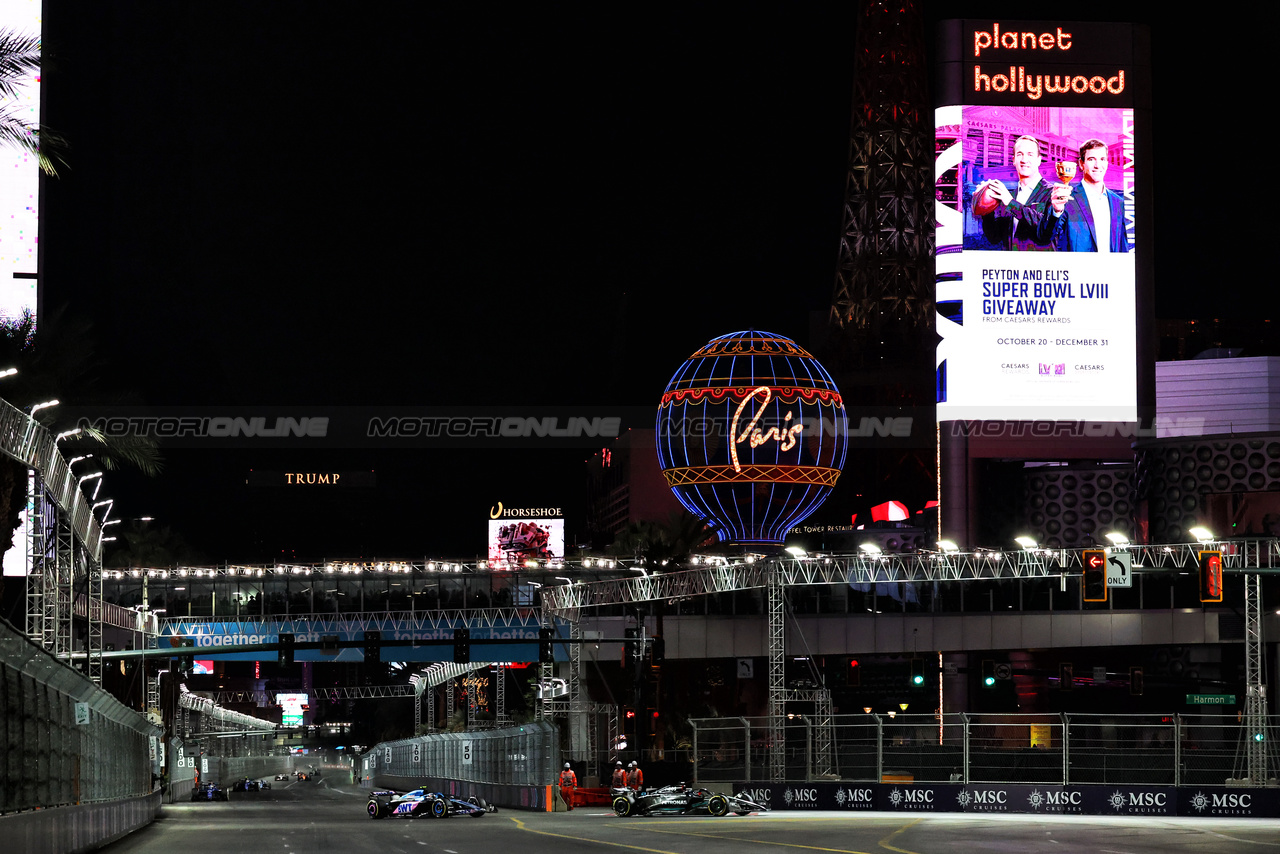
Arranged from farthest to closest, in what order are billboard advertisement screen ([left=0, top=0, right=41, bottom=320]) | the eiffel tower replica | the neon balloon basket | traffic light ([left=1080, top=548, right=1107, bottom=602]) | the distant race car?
the eiffel tower replica, the neon balloon basket, billboard advertisement screen ([left=0, top=0, right=41, bottom=320]), the distant race car, traffic light ([left=1080, top=548, right=1107, bottom=602])

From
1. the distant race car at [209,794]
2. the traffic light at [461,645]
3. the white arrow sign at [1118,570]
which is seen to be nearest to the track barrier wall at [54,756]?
the traffic light at [461,645]

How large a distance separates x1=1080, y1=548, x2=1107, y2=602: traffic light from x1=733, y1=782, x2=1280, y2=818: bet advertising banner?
21.2 ft

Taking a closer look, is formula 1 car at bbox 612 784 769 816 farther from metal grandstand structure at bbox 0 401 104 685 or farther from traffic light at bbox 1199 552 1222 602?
metal grandstand structure at bbox 0 401 104 685

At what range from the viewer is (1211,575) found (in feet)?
147

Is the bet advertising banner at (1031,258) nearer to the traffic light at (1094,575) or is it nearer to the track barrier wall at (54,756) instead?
the traffic light at (1094,575)

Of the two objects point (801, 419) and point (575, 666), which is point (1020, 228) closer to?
point (801, 419)

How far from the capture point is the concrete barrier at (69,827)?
24.9 m

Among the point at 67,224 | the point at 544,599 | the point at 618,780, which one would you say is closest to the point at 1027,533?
the point at 544,599

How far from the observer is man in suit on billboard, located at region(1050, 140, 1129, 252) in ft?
353

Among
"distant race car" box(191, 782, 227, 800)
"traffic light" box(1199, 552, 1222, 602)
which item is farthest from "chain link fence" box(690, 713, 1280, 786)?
"distant race car" box(191, 782, 227, 800)

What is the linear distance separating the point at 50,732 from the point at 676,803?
27.1m

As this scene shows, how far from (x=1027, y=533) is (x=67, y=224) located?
74798mm

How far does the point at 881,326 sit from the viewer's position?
468 ft

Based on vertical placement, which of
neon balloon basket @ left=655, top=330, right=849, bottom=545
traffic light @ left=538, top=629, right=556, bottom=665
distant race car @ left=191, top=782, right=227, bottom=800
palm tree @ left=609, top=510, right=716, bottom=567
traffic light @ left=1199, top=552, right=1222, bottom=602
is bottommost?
distant race car @ left=191, top=782, right=227, bottom=800
